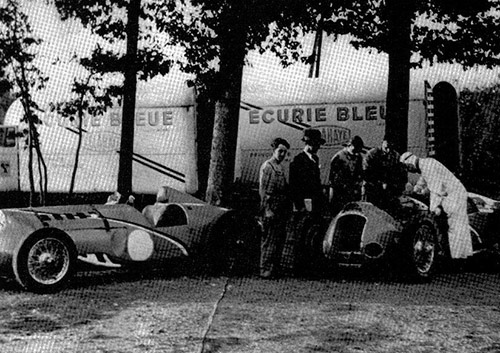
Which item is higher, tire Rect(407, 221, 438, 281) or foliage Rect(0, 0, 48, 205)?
foliage Rect(0, 0, 48, 205)

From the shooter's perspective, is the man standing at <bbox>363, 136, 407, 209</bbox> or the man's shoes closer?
the man's shoes

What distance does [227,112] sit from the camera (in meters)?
11.9

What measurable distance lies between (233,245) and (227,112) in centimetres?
338

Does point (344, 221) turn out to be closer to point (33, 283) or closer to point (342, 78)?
point (33, 283)

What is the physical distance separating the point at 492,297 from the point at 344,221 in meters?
1.92

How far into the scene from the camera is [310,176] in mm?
9031

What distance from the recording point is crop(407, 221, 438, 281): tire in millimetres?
8242

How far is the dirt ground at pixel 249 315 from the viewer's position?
509 cm

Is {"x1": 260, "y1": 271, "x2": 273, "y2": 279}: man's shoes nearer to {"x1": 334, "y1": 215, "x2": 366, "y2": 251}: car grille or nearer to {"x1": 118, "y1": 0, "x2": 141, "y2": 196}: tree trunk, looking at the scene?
{"x1": 334, "y1": 215, "x2": 366, "y2": 251}: car grille

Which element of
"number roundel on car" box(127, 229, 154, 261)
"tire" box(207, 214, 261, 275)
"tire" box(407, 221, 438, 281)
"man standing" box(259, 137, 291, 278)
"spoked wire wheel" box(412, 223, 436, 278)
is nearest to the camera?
"number roundel on car" box(127, 229, 154, 261)

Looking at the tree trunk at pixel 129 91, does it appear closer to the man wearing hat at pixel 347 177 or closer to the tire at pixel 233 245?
the tire at pixel 233 245

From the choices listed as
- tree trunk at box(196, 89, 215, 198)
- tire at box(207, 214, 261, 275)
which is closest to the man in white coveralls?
tire at box(207, 214, 261, 275)

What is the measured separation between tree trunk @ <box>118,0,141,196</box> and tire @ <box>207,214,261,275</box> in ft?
10.7

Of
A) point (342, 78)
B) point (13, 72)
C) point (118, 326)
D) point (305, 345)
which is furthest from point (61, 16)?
point (305, 345)
